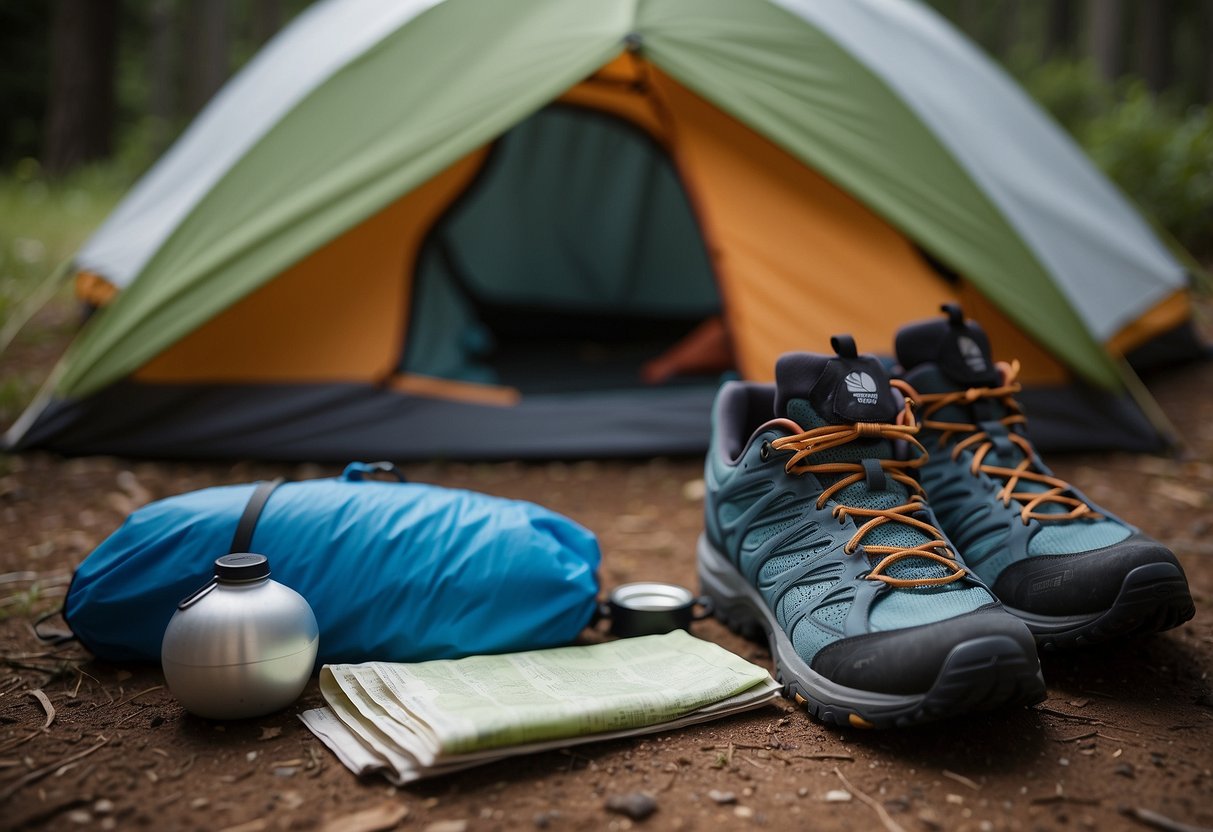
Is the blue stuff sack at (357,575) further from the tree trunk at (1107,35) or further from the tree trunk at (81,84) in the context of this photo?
the tree trunk at (1107,35)

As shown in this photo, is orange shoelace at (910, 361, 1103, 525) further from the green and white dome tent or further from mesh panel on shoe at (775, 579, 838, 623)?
the green and white dome tent

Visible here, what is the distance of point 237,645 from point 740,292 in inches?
73.9

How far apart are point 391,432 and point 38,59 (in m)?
9.92

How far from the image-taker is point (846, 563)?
148 centimetres

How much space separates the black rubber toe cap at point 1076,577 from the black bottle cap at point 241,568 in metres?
1.13

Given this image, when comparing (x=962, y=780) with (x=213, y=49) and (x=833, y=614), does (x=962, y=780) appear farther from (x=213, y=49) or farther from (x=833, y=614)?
(x=213, y=49)

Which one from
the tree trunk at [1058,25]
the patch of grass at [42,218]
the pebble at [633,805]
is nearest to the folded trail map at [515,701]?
the pebble at [633,805]

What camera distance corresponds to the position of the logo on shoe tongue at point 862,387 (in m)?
1.55

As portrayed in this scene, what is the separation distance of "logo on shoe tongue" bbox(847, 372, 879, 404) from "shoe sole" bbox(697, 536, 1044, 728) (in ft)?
1.25

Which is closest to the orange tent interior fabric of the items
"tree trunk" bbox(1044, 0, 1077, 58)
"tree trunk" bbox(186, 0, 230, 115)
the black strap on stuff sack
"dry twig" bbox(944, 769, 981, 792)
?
the black strap on stuff sack

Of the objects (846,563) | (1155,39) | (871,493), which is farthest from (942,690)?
(1155,39)

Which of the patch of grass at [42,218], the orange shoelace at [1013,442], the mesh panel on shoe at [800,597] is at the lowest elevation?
the mesh panel on shoe at [800,597]

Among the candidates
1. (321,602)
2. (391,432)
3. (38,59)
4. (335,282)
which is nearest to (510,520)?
(321,602)

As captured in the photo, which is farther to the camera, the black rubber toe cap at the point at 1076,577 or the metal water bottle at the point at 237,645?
the black rubber toe cap at the point at 1076,577
